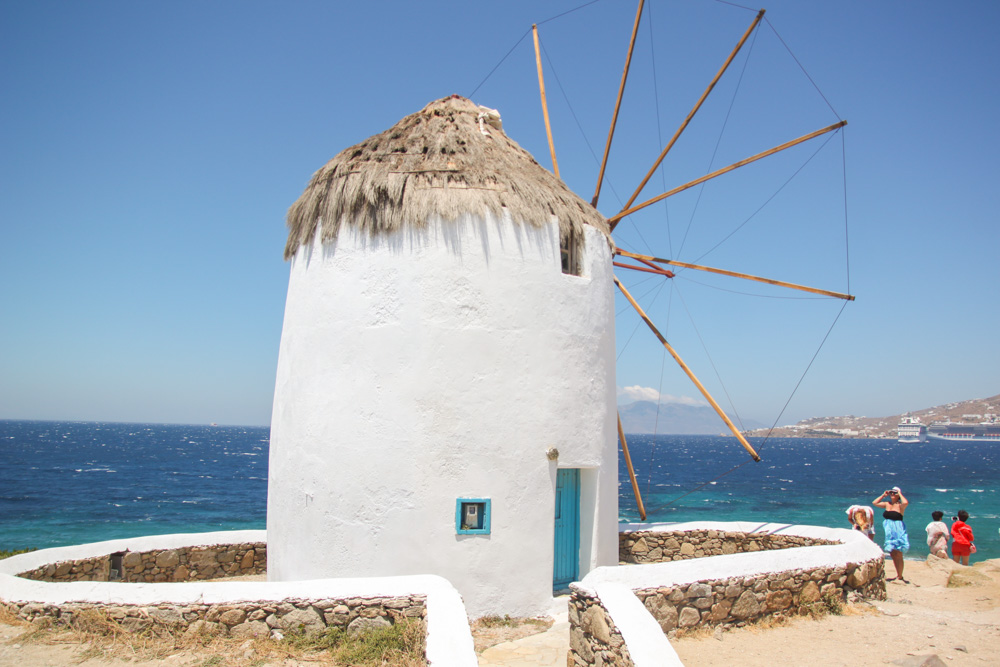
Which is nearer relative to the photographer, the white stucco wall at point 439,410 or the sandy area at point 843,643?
the sandy area at point 843,643

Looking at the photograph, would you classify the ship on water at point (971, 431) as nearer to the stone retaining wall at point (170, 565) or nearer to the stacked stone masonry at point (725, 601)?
the stacked stone masonry at point (725, 601)

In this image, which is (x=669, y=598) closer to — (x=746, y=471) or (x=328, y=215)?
(x=328, y=215)

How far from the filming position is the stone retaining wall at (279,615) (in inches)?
228

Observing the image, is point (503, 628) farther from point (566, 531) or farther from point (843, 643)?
point (843, 643)

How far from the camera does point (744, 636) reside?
6523 millimetres

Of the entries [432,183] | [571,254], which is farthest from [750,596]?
[432,183]

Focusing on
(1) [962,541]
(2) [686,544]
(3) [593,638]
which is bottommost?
(1) [962,541]

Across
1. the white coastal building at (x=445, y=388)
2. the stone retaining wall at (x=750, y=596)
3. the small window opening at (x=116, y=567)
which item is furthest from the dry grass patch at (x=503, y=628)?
the small window opening at (x=116, y=567)

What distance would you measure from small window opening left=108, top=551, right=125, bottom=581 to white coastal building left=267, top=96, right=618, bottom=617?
7.95 feet

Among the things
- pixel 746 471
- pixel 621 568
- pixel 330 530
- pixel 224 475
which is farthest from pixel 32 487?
pixel 746 471

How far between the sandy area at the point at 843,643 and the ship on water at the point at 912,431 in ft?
657

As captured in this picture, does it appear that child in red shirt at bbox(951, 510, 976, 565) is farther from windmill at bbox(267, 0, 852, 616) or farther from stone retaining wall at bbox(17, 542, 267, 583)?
stone retaining wall at bbox(17, 542, 267, 583)

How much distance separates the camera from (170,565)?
9.45 m

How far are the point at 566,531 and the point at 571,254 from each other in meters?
3.34
